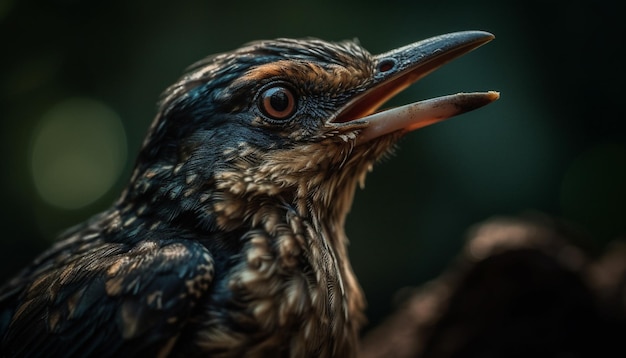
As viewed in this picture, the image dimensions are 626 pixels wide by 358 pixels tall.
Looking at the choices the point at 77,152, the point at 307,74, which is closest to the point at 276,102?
the point at 307,74

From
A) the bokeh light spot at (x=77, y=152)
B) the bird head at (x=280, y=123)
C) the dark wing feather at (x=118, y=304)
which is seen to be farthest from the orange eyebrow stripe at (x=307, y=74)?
the bokeh light spot at (x=77, y=152)

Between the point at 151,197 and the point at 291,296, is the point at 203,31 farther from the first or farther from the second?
the point at 291,296

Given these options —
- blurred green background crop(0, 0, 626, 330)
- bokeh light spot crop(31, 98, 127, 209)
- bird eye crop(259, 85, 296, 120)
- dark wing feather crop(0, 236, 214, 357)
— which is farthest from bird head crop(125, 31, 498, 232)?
bokeh light spot crop(31, 98, 127, 209)

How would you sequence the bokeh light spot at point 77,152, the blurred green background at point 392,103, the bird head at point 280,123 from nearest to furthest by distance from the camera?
the bird head at point 280,123 < the blurred green background at point 392,103 < the bokeh light spot at point 77,152

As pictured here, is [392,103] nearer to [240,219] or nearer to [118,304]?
[240,219]

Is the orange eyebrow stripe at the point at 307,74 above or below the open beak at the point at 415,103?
above

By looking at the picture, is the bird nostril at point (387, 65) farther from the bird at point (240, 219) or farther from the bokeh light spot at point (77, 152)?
the bokeh light spot at point (77, 152)

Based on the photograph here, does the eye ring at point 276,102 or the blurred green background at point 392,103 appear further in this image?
the blurred green background at point 392,103

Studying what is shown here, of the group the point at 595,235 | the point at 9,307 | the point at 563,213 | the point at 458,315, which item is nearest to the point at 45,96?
the point at 9,307
